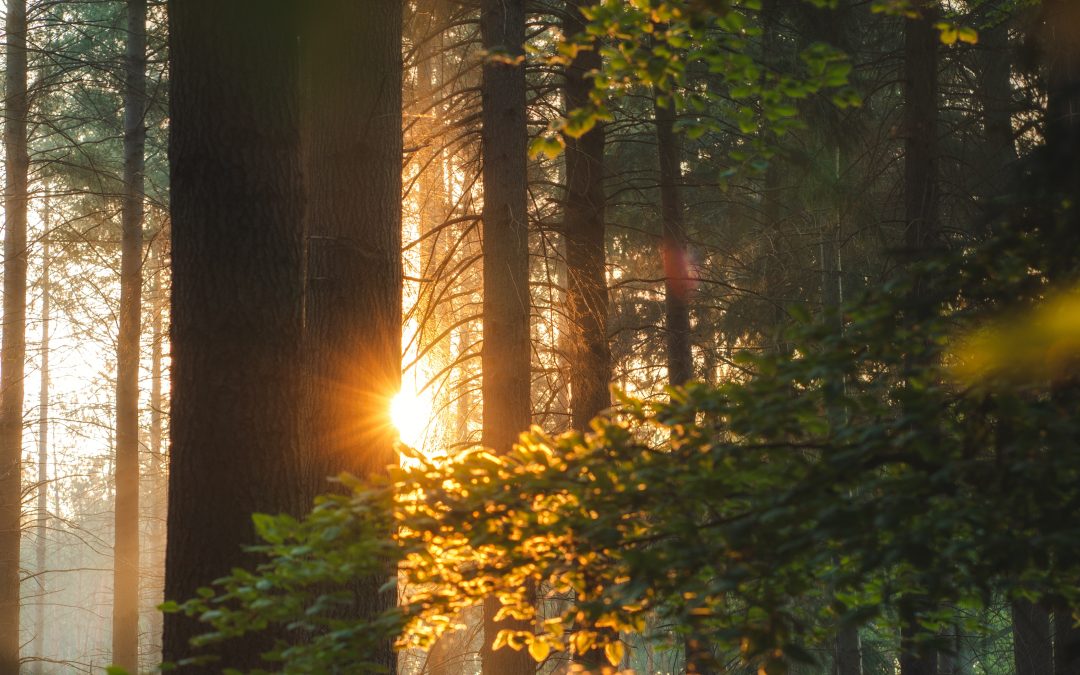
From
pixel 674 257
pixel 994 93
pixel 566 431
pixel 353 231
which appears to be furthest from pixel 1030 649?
pixel 353 231

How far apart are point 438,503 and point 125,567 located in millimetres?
9852

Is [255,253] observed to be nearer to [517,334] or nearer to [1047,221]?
[1047,221]

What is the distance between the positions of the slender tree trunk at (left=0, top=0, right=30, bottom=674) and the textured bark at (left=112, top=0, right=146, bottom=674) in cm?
101

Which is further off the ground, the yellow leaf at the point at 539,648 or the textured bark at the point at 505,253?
the textured bark at the point at 505,253

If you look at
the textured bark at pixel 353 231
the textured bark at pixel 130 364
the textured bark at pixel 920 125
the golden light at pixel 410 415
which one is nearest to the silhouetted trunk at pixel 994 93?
the textured bark at pixel 920 125

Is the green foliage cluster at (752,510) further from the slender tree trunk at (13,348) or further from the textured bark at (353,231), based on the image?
the slender tree trunk at (13,348)

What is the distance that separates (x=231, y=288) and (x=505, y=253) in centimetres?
342

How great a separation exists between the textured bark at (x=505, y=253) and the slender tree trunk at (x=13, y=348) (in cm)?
530

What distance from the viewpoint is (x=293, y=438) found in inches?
158

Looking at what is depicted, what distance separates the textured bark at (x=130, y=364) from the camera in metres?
10.2

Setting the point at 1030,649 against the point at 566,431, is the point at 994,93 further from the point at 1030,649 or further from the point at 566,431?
the point at 566,431

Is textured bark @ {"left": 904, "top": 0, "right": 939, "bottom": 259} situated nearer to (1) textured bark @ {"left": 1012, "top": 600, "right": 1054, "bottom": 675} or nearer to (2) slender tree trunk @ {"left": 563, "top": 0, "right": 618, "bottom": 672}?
(2) slender tree trunk @ {"left": 563, "top": 0, "right": 618, "bottom": 672}

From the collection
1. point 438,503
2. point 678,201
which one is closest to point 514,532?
point 438,503

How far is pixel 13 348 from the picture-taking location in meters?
10.6
